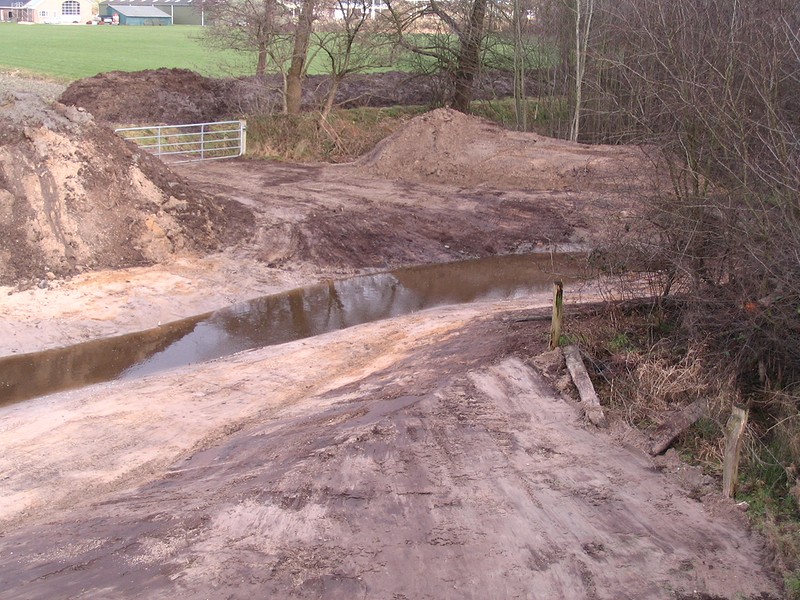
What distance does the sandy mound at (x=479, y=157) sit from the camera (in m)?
25.5

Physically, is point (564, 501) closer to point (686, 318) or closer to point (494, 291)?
point (686, 318)

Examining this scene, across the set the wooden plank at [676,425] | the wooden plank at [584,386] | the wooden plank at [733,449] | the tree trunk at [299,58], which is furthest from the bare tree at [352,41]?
the wooden plank at [733,449]

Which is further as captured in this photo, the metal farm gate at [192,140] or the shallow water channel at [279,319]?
the metal farm gate at [192,140]

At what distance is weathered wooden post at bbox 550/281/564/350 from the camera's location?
11031 millimetres

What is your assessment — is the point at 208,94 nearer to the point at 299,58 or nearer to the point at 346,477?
the point at 299,58

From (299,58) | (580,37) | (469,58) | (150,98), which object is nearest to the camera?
(580,37)

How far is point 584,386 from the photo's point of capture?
33.4 ft

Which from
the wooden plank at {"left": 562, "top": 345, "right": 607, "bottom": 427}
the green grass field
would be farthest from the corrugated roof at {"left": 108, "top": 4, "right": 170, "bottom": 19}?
the wooden plank at {"left": 562, "top": 345, "right": 607, "bottom": 427}

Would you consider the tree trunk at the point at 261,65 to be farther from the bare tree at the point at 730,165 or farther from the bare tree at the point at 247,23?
the bare tree at the point at 730,165

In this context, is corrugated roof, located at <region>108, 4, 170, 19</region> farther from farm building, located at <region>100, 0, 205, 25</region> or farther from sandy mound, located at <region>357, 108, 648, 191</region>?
sandy mound, located at <region>357, 108, 648, 191</region>

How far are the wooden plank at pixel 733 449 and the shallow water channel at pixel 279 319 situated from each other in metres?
5.05

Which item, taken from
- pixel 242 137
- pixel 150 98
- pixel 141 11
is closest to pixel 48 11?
pixel 141 11

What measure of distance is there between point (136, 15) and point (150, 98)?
78030 mm

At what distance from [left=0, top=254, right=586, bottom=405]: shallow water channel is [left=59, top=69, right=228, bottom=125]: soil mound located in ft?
43.4
